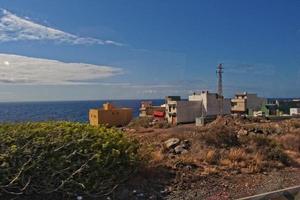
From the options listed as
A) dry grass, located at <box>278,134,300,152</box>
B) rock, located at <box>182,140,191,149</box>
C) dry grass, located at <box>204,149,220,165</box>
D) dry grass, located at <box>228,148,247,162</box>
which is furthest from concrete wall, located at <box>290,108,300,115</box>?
dry grass, located at <box>204,149,220,165</box>

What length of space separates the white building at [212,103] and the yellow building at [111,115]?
11.6m

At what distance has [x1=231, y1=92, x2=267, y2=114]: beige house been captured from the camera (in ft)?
247

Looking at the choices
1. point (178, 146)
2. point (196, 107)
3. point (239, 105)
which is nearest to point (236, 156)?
point (178, 146)

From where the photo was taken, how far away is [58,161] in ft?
21.5

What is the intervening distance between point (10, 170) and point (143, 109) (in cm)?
7125

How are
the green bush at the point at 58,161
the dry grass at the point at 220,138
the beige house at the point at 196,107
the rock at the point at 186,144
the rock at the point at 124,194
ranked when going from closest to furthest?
the green bush at the point at 58,161 → the rock at the point at 124,194 → the rock at the point at 186,144 → the dry grass at the point at 220,138 → the beige house at the point at 196,107

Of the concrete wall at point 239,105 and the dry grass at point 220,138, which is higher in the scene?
the concrete wall at point 239,105

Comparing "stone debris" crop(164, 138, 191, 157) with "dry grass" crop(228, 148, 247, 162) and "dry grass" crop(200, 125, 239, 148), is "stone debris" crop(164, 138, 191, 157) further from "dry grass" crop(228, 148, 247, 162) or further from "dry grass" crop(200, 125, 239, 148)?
"dry grass" crop(228, 148, 247, 162)

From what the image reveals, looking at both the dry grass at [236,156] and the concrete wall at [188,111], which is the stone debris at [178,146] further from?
the concrete wall at [188,111]

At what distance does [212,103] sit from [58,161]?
59.7m

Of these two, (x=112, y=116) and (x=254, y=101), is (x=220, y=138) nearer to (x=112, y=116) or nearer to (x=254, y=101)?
(x=112, y=116)

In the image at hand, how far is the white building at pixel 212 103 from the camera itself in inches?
2530

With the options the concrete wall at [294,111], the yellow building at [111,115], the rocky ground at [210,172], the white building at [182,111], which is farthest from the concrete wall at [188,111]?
the rocky ground at [210,172]

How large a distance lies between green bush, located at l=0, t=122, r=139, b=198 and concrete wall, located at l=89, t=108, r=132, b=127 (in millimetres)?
51339
